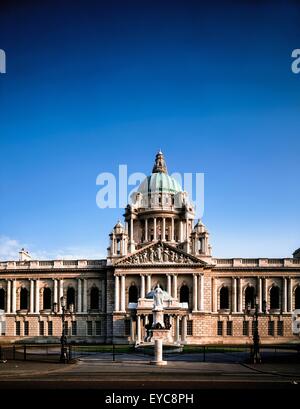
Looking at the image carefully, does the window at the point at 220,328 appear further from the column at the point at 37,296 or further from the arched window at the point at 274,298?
the column at the point at 37,296

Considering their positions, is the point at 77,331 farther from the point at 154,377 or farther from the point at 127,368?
the point at 154,377

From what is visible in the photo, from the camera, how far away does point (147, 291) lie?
82.8m

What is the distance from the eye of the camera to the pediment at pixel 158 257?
83.1 meters

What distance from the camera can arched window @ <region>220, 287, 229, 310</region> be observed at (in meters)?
85.5

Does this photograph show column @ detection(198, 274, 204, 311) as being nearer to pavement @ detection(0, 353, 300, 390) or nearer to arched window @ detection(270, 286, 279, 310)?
arched window @ detection(270, 286, 279, 310)

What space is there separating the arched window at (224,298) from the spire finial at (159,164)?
28.8m

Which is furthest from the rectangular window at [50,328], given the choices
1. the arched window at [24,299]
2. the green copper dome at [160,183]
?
the green copper dome at [160,183]

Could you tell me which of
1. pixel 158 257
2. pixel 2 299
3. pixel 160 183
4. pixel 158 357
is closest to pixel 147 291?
pixel 158 257

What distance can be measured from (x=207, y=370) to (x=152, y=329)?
20.8 m

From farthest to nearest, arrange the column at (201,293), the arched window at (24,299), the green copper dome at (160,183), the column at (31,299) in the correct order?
the green copper dome at (160,183) < the arched window at (24,299) < the column at (31,299) < the column at (201,293)

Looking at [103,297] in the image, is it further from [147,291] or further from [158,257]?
[158,257]

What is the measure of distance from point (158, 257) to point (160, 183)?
22.3 metres

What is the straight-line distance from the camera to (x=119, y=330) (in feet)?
269
